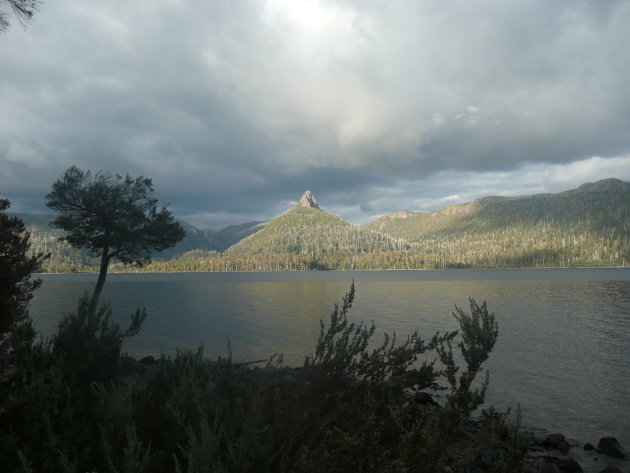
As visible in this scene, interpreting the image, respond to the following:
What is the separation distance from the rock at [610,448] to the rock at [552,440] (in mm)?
1116

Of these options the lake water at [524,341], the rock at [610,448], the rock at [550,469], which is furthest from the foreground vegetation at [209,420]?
the lake water at [524,341]

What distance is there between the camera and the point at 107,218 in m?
27.9

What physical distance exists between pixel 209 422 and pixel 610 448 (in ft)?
42.2

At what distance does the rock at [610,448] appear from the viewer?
11.1 m

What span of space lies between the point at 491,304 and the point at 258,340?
3996 centimetres

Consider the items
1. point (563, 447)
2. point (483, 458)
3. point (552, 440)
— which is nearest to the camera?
point (483, 458)

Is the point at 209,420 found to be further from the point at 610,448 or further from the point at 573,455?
the point at 610,448

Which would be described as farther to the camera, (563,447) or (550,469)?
(563,447)

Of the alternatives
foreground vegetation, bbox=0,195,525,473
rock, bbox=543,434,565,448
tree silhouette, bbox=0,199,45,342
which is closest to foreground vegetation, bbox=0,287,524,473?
foreground vegetation, bbox=0,195,525,473

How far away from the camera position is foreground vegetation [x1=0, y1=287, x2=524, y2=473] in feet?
14.6

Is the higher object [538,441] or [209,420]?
[209,420]

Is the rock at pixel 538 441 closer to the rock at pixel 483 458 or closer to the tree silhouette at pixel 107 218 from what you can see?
the rock at pixel 483 458

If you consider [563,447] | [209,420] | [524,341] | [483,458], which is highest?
[209,420]

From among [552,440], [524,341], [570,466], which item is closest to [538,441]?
[552,440]
